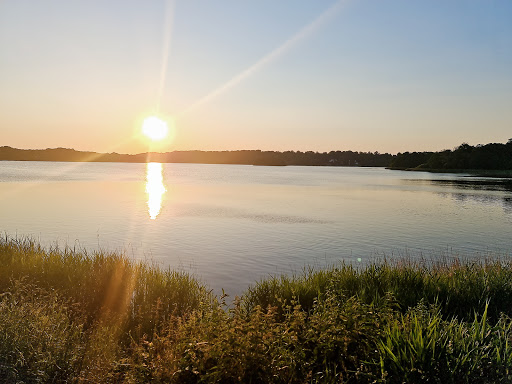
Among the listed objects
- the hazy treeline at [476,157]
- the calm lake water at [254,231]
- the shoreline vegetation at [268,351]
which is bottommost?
the calm lake water at [254,231]

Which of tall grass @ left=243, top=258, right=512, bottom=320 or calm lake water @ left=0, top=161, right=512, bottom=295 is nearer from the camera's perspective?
tall grass @ left=243, top=258, right=512, bottom=320

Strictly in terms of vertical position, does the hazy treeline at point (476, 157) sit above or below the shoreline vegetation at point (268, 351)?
above

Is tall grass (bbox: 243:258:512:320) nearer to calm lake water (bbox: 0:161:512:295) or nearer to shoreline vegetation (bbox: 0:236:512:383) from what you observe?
shoreline vegetation (bbox: 0:236:512:383)

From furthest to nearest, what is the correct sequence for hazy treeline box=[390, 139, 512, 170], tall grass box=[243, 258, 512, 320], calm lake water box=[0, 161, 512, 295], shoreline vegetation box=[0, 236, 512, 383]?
hazy treeline box=[390, 139, 512, 170], calm lake water box=[0, 161, 512, 295], tall grass box=[243, 258, 512, 320], shoreline vegetation box=[0, 236, 512, 383]

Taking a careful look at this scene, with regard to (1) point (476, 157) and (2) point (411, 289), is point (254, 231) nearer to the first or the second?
(2) point (411, 289)

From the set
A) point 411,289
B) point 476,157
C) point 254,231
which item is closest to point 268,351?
point 411,289

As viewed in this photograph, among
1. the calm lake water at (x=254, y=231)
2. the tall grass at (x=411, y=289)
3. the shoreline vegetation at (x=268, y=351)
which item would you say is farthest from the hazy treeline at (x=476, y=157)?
the shoreline vegetation at (x=268, y=351)

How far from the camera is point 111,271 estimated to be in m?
16.6

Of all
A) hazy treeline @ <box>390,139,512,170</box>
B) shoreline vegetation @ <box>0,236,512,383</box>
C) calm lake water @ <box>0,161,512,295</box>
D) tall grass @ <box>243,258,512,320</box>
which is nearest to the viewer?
shoreline vegetation @ <box>0,236,512,383</box>

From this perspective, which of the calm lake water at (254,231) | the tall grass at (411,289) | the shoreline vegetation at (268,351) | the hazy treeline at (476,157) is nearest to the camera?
the shoreline vegetation at (268,351)

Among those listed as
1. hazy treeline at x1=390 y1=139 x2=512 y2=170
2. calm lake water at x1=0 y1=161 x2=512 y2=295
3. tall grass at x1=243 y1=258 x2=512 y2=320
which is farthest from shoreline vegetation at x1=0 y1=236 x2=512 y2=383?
hazy treeline at x1=390 y1=139 x2=512 y2=170

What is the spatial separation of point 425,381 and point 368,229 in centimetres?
3035

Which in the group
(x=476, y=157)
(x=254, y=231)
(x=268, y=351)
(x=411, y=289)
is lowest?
(x=254, y=231)

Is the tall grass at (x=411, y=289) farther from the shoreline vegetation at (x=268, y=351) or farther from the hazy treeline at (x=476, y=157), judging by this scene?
the hazy treeline at (x=476, y=157)
